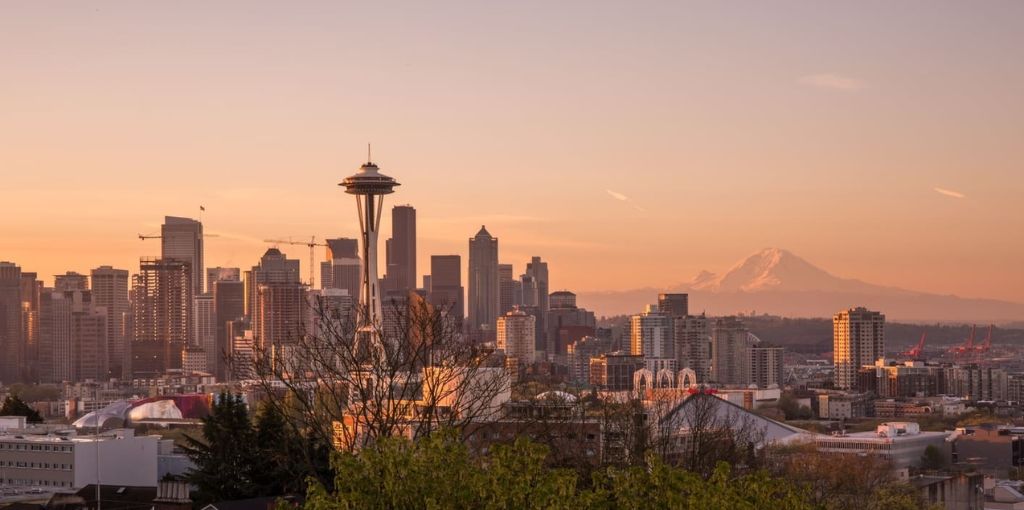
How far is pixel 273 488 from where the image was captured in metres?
32.4

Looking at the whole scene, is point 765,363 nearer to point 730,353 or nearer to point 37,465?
point 730,353

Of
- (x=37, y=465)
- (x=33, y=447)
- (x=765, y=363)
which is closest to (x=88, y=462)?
(x=37, y=465)

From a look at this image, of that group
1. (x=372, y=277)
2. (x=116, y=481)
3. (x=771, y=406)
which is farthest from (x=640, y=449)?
(x=771, y=406)

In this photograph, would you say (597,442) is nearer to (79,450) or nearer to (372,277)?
(79,450)

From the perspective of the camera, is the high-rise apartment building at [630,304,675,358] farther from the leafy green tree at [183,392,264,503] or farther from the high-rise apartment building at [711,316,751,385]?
the leafy green tree at [183,392,264,503]

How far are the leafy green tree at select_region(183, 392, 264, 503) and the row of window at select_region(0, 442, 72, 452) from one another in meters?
12.8

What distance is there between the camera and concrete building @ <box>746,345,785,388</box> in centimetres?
18350

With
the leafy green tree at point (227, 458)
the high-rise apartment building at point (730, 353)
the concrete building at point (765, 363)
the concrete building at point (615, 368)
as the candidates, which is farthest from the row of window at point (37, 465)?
the concrete building at point (765, 363)

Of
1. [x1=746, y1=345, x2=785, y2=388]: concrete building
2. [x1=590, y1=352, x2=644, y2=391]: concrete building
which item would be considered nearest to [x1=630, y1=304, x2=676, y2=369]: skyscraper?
[x1=746, y1=345, x2=785, y2=388]: concrete building

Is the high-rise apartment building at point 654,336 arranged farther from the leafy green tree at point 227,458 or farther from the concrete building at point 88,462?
the leafy green tree at point 227,458

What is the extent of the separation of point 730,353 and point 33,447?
145423 millimetres

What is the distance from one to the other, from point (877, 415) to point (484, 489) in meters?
120

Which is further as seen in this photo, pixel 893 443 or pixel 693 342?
pixel 693 342

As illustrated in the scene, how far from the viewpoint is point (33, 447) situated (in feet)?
157
